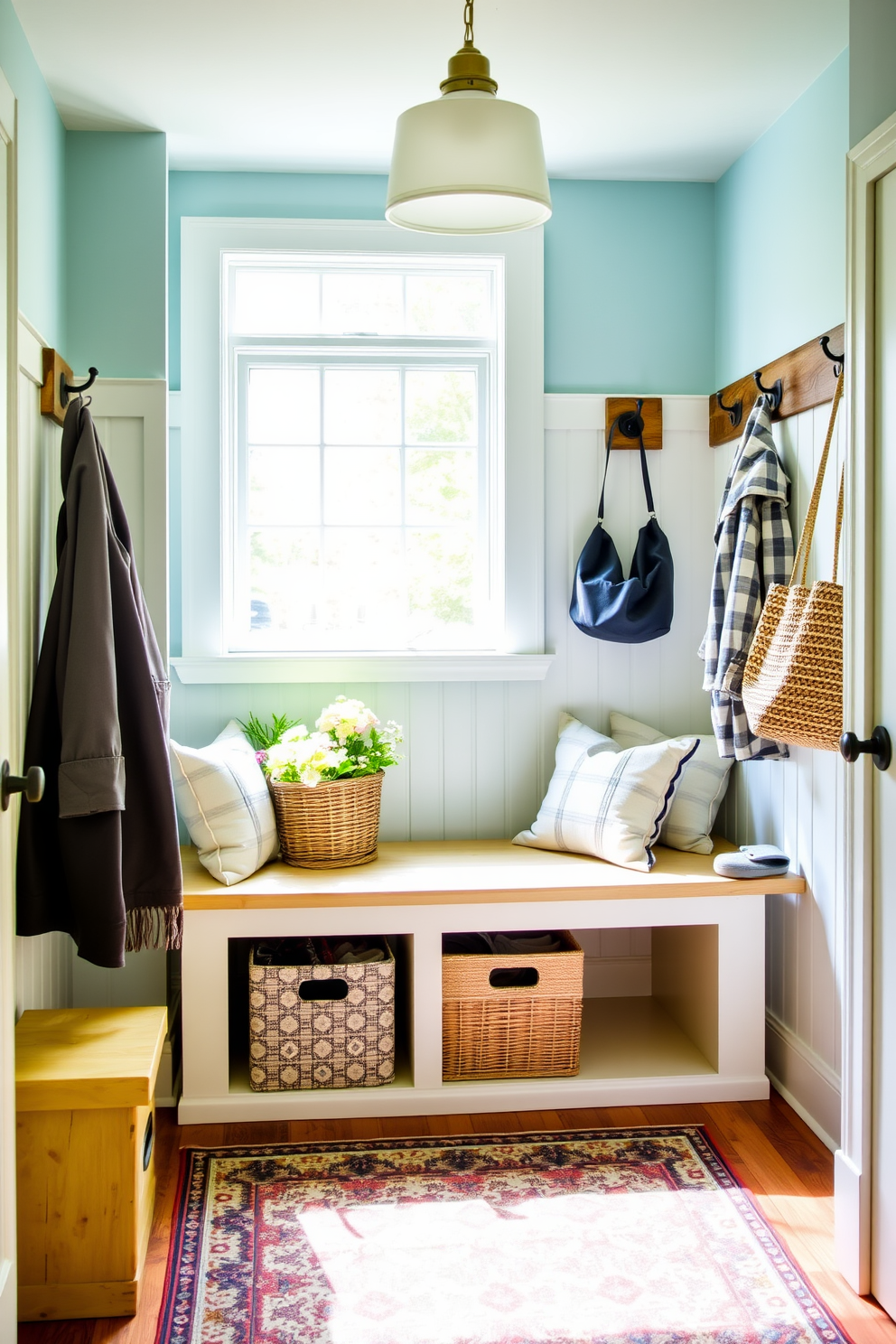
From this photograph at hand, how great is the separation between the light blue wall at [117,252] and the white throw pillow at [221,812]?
3.45ft

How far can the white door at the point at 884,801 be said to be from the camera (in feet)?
6.27

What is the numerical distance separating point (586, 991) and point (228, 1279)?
161 cm

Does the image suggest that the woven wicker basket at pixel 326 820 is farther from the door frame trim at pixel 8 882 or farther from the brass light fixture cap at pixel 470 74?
the brass light fixture cap at pixel 470 74

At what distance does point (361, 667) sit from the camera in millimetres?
3211

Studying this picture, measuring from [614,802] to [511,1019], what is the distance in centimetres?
63

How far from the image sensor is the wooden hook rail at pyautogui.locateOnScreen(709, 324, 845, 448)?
250 centimetres

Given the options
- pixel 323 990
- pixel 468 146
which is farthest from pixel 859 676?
pixel 323 990

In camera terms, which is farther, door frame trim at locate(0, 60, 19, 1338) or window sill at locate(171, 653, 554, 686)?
window sill at locate(171, 653, 554, 686)

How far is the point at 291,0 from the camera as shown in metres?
2.29

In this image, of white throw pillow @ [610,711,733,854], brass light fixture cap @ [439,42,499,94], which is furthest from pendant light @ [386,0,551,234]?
white throw pillow @ [610,711,733,854]

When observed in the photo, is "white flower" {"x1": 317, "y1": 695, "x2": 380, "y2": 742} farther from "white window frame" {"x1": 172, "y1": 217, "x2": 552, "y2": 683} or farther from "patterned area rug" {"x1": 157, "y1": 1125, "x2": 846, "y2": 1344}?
"patterned area rug" {"x1": 157, "y1": 1125, "x2": 846, "y2": 1344}

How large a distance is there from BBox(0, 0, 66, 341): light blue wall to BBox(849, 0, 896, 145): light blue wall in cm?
167

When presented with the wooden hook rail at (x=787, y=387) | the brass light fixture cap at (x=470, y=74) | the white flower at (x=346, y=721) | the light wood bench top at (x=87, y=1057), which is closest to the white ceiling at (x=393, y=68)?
the brass light fixture cap at (x=470, y=74)

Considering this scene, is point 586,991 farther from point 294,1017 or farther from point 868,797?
point 868,797
